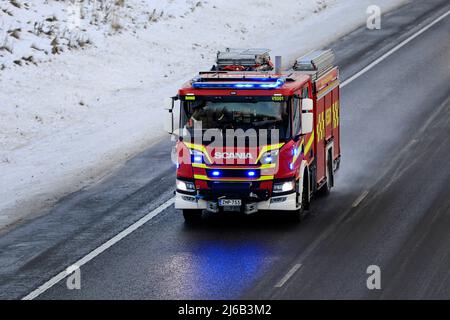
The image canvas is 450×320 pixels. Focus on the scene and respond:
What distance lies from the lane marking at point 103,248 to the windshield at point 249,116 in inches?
91.9

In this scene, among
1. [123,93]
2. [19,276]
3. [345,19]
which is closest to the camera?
[19,276]

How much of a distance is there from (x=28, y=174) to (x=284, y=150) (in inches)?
335

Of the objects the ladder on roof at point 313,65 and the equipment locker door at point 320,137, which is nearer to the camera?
the equipment locker door at point 320,137

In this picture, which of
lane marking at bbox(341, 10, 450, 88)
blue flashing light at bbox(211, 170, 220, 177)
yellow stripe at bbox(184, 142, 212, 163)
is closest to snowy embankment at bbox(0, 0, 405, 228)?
lane marking at bbox(341, 10, 450, 88)

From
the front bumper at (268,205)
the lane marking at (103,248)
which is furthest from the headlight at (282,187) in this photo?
the lane marking at (103,248)

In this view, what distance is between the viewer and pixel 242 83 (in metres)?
23.6

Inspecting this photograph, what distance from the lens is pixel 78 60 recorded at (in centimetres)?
4022

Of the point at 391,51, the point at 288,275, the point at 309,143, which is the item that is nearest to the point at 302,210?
the point at 309,143

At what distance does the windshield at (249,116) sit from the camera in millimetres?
23406

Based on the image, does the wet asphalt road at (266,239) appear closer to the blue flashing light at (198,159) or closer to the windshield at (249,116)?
the blue flashing light at (198,159)

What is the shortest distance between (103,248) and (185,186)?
2.11m

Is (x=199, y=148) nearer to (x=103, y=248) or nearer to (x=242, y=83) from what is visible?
(x=242, y=83)
